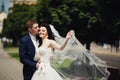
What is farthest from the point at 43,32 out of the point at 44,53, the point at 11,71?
the point at 11,71

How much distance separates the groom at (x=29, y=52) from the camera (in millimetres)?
9641

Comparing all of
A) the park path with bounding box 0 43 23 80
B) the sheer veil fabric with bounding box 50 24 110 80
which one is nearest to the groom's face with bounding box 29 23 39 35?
the sheer veil fabric with bounding box 50 24 110 80

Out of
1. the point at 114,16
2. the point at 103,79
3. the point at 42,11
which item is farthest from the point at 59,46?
the point at 42,11

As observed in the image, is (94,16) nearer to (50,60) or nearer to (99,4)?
(99,4)

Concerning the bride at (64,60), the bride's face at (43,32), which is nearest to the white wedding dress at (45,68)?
the bride at (64,60)

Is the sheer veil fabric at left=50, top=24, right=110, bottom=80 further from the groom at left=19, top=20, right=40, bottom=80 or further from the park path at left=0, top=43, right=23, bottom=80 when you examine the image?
the park path at left=0, top=43, right=23, bottom=80

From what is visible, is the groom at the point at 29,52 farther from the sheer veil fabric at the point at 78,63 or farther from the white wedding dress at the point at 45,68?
the sheer veil fabric at the point at 78,63

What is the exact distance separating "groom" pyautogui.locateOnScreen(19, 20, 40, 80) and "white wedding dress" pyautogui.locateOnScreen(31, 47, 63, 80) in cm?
11

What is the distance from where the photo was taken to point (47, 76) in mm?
9859

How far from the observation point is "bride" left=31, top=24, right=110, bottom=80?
9.62m

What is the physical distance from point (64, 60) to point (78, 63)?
863mm

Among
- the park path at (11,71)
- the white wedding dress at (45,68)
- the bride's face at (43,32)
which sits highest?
the bride's face at (43,32)

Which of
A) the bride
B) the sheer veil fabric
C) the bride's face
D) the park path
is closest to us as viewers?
the bride's face

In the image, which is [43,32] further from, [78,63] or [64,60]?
[78,63]
